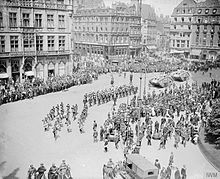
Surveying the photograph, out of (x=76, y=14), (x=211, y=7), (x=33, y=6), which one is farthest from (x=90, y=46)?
(x=211, y=7)

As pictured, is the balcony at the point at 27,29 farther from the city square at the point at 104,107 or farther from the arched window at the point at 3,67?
the arched window at the point at 3,67

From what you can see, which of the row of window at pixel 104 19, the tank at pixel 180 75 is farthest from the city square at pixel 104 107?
the row of window at pixel 104 19

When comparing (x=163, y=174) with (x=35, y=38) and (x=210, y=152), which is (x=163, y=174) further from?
(x=35, y=38)

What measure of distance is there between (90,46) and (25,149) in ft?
120

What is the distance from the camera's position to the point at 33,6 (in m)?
28.4

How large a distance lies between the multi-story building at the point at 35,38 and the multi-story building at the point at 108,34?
11.5m

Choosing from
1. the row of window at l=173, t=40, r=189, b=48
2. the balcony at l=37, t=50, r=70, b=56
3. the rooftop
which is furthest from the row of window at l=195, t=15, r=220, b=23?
the balcony at l=37, t=50, r=70, b=56

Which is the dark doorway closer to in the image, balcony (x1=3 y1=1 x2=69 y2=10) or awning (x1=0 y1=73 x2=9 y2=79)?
awning (x1=0 y1=73 x2=9 y2=79)

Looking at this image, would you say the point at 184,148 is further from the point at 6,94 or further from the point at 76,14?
the point at 76,14

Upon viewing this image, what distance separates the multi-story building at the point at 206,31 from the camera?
1540 centimetres

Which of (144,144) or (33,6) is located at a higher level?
(33,6)

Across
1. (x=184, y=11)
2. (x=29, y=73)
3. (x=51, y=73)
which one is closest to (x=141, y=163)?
(x=184, y=11)

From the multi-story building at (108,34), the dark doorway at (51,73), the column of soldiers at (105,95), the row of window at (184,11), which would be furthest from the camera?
the multi-story building at (108,34)

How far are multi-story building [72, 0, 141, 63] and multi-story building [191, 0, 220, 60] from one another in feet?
80.0
